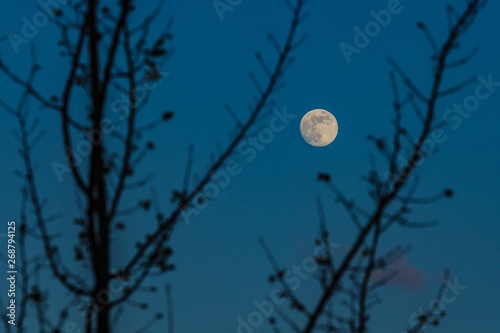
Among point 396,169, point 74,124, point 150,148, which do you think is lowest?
point 396,169

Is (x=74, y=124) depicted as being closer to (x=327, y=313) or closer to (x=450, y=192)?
(x=327, y=313)

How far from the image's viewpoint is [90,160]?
5016 mm

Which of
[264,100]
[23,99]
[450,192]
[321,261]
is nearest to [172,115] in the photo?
[264,100]

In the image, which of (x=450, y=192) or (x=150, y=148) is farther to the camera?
(x=150, y=148)

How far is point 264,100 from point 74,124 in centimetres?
143

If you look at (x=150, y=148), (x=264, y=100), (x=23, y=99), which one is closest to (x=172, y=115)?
(x=150, y=148)

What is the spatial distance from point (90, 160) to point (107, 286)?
92 centimetres

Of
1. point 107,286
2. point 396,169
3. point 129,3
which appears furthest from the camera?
point 129,3

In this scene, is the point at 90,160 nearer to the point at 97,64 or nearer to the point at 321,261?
the point at 97,64

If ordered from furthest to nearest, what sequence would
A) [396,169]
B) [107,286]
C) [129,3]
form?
[129,3], [107,286], [396,169]

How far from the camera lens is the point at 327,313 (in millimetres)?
5324

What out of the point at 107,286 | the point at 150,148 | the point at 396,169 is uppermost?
the point at 150,148

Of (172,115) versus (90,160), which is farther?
(172,115)

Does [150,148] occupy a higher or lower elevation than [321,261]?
higher
